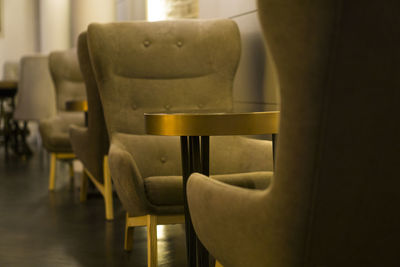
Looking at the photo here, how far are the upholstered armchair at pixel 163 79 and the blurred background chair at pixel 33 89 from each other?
367cm

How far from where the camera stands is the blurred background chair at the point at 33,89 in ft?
20.9

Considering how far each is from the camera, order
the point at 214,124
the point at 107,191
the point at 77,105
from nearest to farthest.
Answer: the point at 214,124
the point at 107,191
the point at 77,105

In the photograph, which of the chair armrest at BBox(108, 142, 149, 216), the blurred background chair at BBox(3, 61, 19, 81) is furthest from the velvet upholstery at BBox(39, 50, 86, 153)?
the blurred background chair at BBox(3, 61, 19, 81)

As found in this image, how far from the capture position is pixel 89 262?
8.86 feet

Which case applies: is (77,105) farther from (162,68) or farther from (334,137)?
(334,137)

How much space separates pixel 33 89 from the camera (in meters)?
6.42

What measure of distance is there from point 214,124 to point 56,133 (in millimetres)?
3129

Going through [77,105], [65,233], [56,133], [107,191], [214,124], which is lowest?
[65,233]

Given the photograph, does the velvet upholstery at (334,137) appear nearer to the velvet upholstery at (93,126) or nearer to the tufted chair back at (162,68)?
the tufted chair back at (162,68)

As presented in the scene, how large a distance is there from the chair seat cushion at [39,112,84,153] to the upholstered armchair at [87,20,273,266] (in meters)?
1.77

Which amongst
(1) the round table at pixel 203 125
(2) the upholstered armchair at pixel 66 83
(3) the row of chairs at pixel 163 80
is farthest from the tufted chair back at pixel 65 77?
(1) the round table at pixel 203 125

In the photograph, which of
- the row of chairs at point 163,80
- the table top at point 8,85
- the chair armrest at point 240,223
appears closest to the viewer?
the chair armrest at point 240,223

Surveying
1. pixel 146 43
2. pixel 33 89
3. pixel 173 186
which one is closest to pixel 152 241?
pixel 173 186

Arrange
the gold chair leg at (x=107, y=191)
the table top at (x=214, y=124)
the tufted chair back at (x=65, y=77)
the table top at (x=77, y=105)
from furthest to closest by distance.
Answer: the tufted chair back at (x=65, y=77) → the table top at (x=77, y=105) → the gold chair leg at (x=107, y=191) → the table top at (x=214, y=124)
